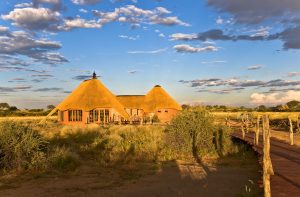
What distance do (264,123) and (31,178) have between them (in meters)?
7.97

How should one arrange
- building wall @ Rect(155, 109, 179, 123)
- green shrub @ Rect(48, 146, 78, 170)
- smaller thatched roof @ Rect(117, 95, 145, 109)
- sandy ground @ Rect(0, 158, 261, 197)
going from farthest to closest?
smaller thatched roof @ Rect(117, 95, 145, 109) < building wall @ Rect(155, 109, 179, 123) < green shrub @ Rect(48, 146, 78, 170) < sandy ground @ Rect(0, 158, 261, 197)

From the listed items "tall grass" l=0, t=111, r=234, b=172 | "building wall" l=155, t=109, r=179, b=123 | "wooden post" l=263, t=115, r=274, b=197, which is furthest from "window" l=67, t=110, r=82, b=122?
"wooden post" l=263, t=115, r=274, b=197

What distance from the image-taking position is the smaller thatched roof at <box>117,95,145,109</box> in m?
45.0

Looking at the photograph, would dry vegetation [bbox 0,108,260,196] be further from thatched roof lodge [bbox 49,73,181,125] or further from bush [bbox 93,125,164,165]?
thatched roof lodge [bbox 49,73,181,125]

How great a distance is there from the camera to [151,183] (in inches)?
487

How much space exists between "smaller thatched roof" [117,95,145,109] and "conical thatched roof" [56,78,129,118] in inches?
260

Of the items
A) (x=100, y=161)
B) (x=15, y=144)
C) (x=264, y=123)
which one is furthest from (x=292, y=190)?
(x=15, y=144)

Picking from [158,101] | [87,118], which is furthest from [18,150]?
[158,101]

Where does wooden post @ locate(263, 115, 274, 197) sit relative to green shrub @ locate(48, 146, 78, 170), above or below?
above

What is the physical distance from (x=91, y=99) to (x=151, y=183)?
24989mm

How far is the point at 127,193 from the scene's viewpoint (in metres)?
11.1

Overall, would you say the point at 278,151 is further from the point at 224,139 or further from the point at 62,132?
the point at 62,132

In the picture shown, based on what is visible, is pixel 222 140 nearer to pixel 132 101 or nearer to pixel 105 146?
pixel 105 146

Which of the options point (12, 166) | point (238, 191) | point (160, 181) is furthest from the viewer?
point (12, 166)
